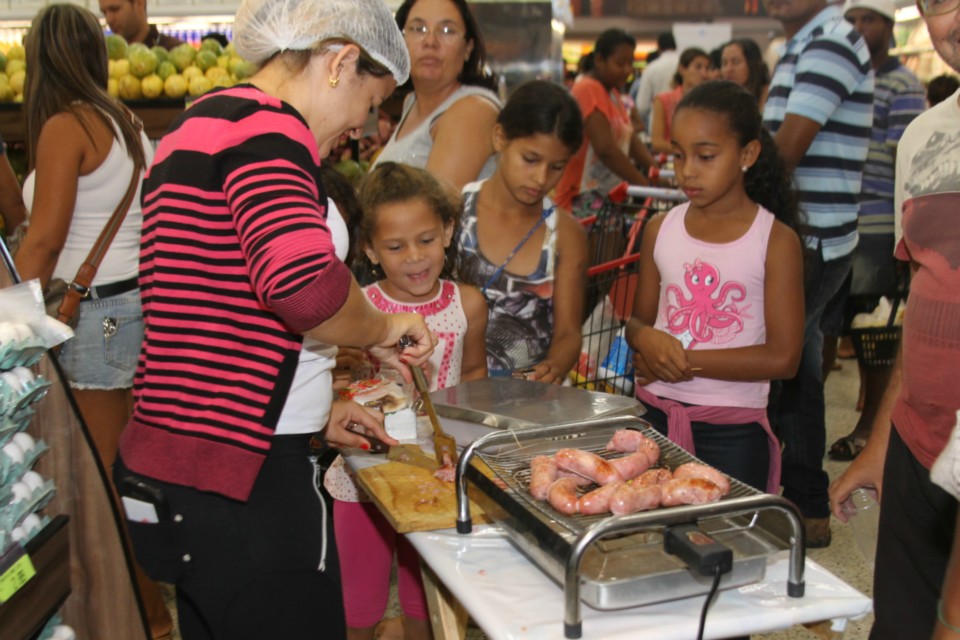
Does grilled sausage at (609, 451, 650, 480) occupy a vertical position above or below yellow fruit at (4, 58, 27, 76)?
below

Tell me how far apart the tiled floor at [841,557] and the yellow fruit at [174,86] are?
2.20 metres

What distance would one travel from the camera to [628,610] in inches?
52.7

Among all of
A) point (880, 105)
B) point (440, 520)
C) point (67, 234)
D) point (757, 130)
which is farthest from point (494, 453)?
point (880, 105)

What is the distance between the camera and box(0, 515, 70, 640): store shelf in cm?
132

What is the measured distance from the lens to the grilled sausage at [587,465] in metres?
1.49

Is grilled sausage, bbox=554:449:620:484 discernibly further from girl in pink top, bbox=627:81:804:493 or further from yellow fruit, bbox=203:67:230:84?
yellow fruit, bbox=203:67:230:84

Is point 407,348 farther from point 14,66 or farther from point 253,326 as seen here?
point 14,66

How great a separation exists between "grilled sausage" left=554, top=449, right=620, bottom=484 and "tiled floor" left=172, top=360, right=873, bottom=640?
48.1 inches

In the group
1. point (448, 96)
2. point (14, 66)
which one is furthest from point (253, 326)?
point (14, 66)

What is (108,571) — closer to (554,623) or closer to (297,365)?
(297,365)

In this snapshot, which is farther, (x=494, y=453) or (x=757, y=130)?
(x=757, y=130)

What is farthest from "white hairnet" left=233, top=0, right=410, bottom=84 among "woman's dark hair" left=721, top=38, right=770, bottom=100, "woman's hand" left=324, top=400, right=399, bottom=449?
"woman's dark hair" left=721, top=38, right=770, bottom=100

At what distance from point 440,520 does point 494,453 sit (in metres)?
0.16

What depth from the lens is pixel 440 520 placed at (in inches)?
64.4
